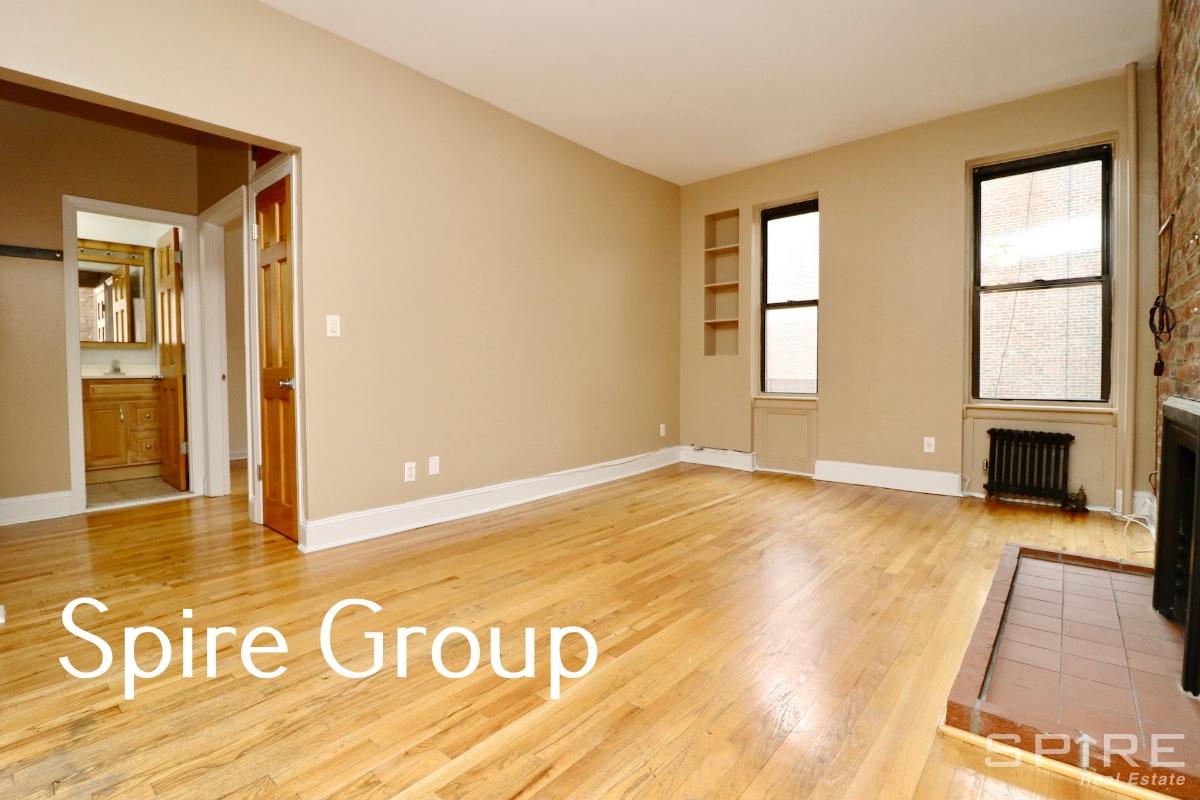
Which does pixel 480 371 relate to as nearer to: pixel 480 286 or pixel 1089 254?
pixel 480 286

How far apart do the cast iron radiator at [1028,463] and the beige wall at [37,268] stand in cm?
669

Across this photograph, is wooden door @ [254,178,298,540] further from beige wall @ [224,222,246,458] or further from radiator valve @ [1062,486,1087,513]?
radiator valve @ [1062,486,1087,513]

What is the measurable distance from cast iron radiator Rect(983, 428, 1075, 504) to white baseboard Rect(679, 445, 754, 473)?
1980 millimetres

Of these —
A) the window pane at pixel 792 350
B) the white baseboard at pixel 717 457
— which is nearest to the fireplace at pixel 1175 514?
the window pane at pixel 792 350

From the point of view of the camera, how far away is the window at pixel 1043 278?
402 cm

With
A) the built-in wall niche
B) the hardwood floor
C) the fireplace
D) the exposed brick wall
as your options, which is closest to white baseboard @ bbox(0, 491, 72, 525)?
the hardwood floor

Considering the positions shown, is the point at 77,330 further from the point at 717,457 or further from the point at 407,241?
the point at 717,457

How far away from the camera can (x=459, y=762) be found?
147 cm

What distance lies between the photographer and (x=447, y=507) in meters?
3.87

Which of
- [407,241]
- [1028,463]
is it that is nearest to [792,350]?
[1028,463]

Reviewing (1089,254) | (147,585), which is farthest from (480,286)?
(1089,254)

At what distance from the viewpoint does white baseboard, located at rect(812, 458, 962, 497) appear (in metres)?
4.53

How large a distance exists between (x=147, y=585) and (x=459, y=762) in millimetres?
2141

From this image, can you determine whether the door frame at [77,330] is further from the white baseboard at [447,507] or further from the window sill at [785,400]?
the window sill at [785,400]
